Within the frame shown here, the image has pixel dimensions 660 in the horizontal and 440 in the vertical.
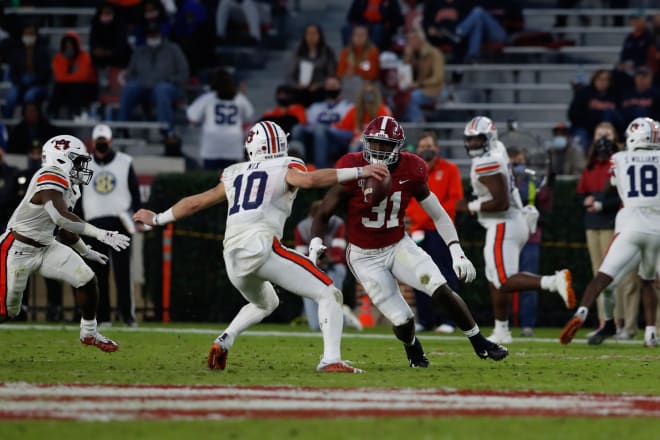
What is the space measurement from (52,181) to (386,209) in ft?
9.22

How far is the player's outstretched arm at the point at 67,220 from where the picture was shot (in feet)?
33.1

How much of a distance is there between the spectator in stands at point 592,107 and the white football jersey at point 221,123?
168 inches

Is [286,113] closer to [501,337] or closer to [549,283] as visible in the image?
[501,337]

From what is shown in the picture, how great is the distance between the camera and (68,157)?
11.1 meters

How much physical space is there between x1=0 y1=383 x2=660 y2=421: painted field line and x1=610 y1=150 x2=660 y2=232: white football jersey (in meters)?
4.61

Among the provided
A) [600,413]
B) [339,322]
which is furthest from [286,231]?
[600,413]

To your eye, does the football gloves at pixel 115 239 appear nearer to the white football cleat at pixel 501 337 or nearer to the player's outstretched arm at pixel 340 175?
the player's outstretched arm at pixel 340 175

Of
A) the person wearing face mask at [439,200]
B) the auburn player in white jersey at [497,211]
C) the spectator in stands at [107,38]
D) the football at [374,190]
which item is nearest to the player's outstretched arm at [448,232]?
the football at [374,190]

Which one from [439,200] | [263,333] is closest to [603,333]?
[439,200]

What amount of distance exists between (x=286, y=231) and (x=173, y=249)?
1429mm

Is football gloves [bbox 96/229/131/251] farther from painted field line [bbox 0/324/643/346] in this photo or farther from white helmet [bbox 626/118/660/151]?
white helmet [bbox 626/118/660/151]

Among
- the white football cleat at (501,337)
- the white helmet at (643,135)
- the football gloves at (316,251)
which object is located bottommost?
the white football cleat at (501,337)

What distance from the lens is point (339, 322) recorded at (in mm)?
8867

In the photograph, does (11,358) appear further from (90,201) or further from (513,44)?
(513,44)
